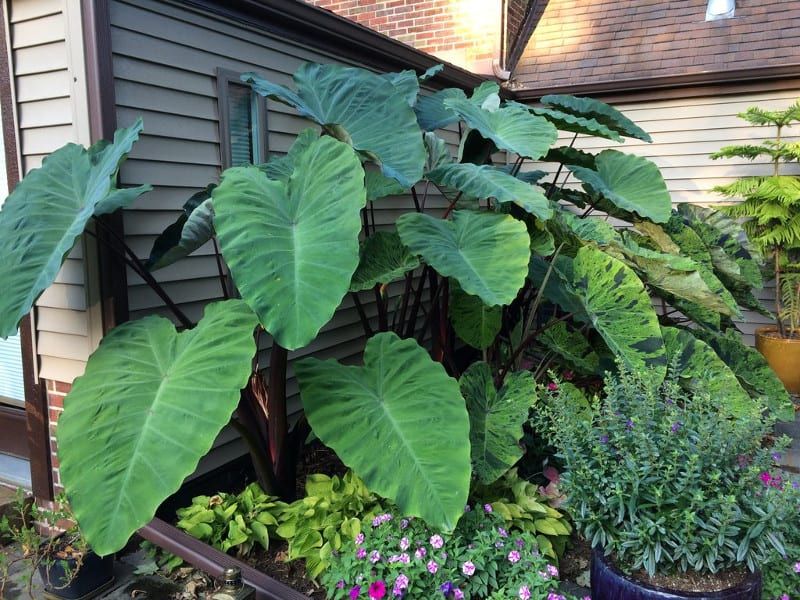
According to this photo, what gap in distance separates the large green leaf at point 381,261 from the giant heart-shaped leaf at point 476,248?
0.42 feet

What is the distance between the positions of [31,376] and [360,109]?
5.47ft

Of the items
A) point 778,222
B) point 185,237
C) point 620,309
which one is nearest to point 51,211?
point 185,237

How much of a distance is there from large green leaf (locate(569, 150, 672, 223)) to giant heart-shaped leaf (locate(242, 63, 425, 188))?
3.14 feet

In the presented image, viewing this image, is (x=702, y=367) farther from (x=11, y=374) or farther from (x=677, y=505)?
(x=11, y=374)

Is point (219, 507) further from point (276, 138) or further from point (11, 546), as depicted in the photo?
point (276, 138)

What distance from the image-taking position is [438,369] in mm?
1887

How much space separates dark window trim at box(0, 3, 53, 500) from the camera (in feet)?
7.13

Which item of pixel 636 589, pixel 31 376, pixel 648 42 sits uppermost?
pixel 648 42

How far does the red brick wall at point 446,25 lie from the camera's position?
5.12 m

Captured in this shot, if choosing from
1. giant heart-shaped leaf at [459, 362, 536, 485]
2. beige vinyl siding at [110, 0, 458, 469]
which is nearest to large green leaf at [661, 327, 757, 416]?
giant heart-shaped leaf at [459, 362, 536, 485]

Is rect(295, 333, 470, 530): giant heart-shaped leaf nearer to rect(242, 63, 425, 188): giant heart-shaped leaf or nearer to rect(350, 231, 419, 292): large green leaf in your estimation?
rect(350, 231, 419, 292): large green leaf

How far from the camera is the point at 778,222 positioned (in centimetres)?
408

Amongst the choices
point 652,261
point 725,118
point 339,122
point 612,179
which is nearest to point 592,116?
point 612,179

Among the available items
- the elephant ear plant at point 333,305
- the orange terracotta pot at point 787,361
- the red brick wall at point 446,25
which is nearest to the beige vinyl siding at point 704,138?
the orange terracotta pot at point 787,361
